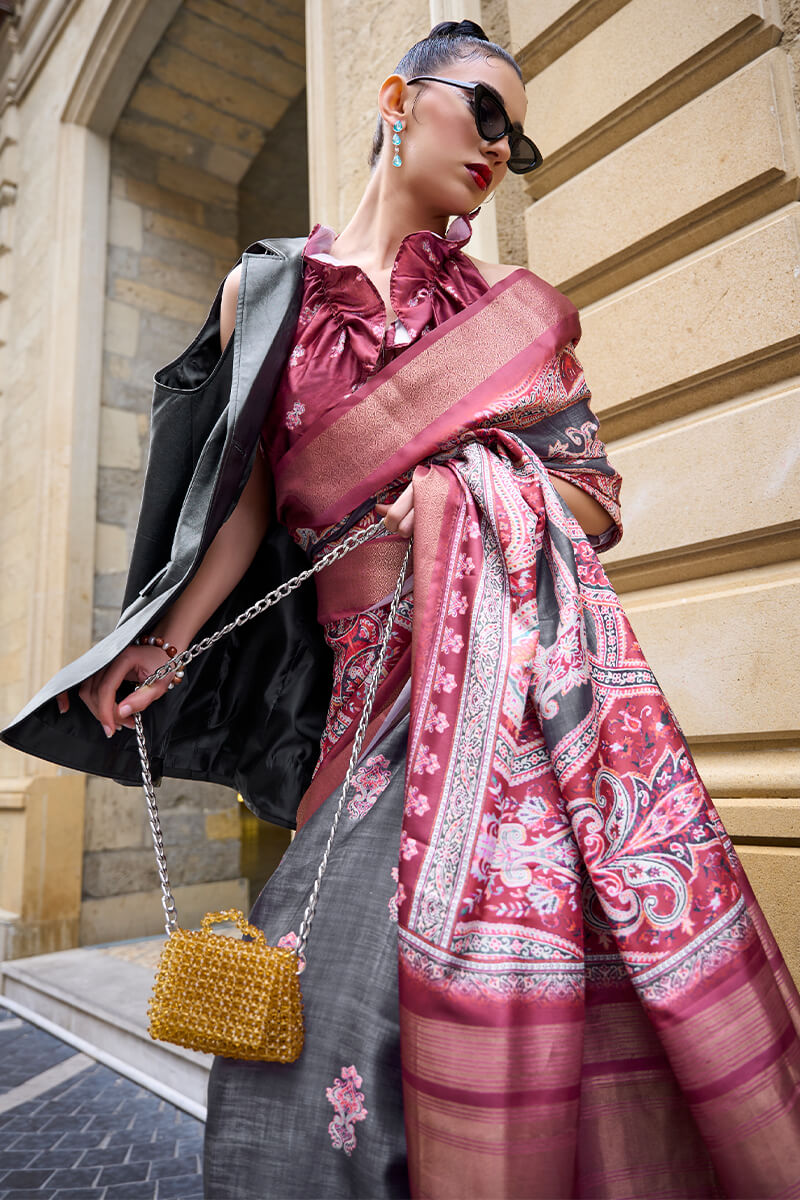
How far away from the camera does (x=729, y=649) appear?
5.33 ft

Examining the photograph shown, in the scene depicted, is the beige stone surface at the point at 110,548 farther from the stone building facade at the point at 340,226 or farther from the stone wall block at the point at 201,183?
the stone wall block at the point at 201,183

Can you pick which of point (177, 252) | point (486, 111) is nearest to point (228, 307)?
point (486, 111)

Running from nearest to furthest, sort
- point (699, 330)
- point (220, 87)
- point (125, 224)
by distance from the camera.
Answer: point (699, 330), point (220, 87), point (125, 224)

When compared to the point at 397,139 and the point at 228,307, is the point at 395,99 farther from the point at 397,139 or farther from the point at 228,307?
the point at 228,307

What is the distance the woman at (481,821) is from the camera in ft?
2.22

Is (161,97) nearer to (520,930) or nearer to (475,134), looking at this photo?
(475,134)

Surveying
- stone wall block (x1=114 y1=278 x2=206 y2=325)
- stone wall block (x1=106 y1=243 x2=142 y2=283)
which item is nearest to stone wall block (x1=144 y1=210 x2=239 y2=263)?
stone wall block (x1=106 y1=243 x2=142 y2=283)

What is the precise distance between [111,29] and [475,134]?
4727 mm

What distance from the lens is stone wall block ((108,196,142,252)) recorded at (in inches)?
195

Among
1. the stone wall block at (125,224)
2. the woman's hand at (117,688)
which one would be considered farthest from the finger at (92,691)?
the stone wall block at (125,224)

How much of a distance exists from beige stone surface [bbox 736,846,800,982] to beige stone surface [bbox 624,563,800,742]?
218mm

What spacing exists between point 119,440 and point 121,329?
692mm

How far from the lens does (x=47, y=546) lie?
4.42 metres

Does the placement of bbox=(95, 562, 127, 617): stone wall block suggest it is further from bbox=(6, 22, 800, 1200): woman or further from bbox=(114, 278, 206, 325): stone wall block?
bbox=(6, 22, 800, 1200): woman
